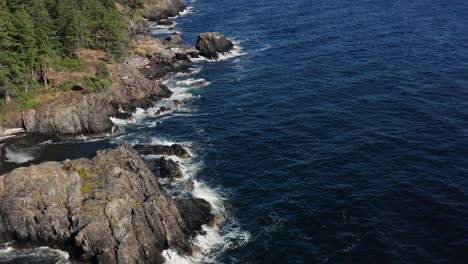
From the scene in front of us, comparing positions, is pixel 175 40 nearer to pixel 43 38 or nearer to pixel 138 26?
pixel 138 26

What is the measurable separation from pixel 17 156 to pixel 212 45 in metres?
77.8

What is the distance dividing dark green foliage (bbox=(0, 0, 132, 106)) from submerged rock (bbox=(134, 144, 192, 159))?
101 ft

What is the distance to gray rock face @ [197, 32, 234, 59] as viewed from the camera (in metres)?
152

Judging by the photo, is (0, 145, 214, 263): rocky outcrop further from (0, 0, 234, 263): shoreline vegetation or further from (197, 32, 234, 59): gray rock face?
(197, 32, 234, 59): gray rock face

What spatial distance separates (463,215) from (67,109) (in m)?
81.4

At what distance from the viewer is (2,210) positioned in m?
66.2

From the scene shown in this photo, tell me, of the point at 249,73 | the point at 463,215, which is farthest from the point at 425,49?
the point at 463,215

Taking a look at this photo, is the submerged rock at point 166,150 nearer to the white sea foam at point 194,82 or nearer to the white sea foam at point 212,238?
the white sea foam at point 212,238

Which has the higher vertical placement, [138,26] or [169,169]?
[138,26]

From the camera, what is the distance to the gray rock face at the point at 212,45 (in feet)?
497

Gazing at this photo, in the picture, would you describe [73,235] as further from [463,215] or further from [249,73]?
[249,73]

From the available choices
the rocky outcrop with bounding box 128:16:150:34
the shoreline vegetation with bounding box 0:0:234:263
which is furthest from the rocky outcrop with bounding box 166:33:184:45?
the rocky outcrop with bounding box 128:16:150:34

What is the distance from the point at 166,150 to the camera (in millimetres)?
91125

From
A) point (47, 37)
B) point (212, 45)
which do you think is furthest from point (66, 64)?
point (212, 45)
